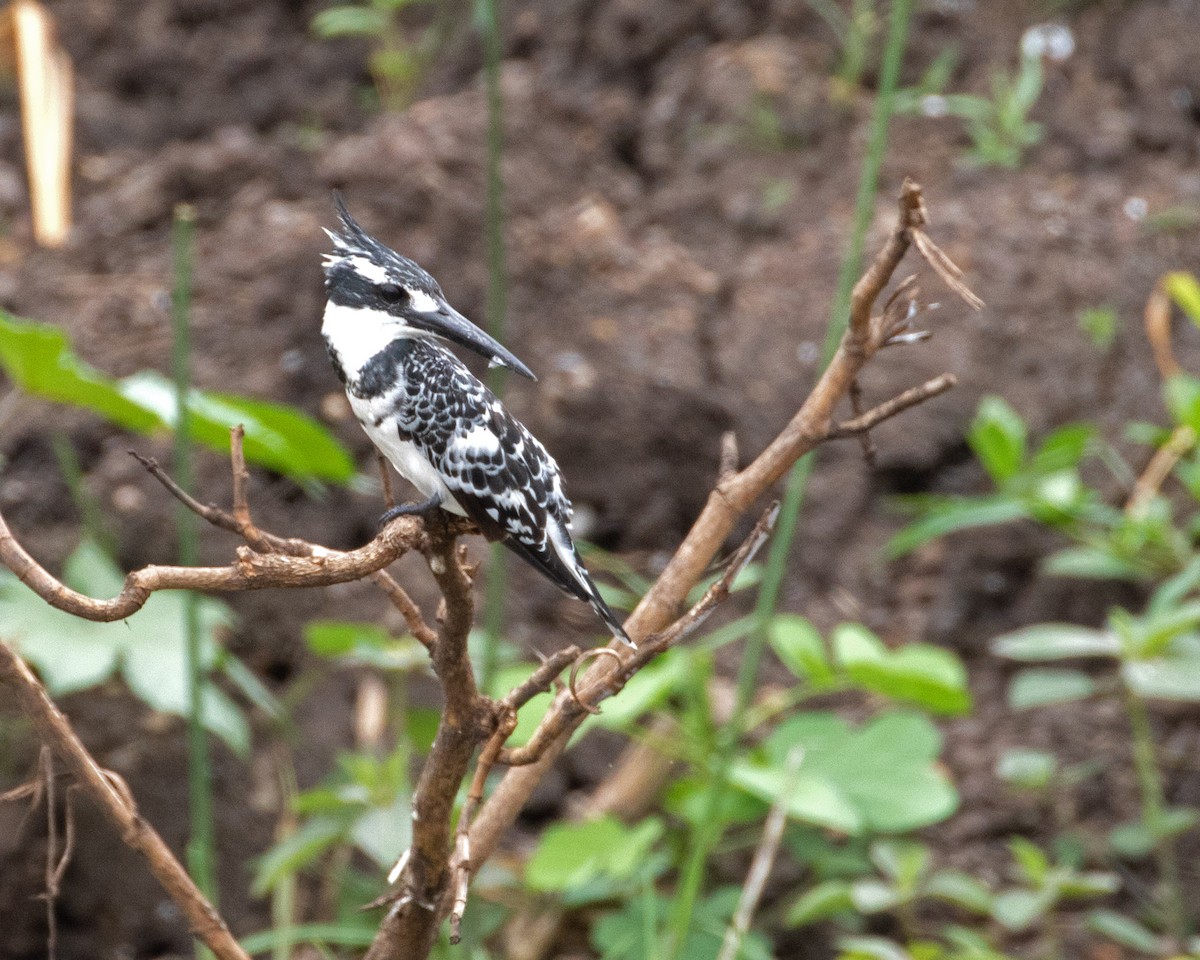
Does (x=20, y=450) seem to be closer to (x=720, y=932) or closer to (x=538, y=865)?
(x=538, y=865)

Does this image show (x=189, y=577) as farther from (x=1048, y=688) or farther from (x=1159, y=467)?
(x=1159, y=467)

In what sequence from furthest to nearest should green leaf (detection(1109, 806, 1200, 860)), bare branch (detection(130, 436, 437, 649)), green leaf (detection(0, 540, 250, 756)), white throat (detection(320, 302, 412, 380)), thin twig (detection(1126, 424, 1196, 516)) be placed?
thin twig (detection(1126, 424, 1196, 516))
green leaf (detection(1109, 806, 1200, 860))
green leaf (detection(0, 540, 250, 756))
white throat (detection(320, 302, 412, 380))
bare branch (detection(130, 436, 437, 649))

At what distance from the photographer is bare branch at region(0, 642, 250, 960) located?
2.85 ft

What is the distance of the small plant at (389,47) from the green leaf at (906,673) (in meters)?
1.87

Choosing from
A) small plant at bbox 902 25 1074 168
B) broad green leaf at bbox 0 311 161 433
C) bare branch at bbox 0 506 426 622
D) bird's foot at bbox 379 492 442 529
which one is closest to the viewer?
bare branch at bbox 0 506 426 622

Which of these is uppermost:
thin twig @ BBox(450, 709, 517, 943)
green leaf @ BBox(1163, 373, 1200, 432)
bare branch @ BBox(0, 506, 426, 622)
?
bare branch @ BBox(0, 506, 426, 622)

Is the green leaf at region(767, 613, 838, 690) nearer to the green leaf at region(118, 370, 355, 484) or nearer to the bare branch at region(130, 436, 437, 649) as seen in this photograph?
the green leaf at region(118, 370, 355, 484)

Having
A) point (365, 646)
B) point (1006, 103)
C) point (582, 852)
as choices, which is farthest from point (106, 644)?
point (1006, 103)

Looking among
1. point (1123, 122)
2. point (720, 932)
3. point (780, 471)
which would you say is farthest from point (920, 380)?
point (780, 471)

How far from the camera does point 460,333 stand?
1.10m

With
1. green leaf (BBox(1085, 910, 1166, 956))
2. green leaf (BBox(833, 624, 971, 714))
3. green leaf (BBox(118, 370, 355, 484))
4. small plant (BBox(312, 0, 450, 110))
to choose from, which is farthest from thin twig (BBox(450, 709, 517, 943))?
small plant (BBox(312, 0, 450, 110))

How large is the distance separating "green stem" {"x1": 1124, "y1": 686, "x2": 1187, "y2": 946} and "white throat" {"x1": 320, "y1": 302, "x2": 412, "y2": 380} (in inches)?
→ 53.6

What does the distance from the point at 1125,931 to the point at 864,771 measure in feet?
1.40

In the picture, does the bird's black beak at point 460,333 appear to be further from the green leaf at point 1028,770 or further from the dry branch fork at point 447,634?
the green leaf at point 1028,770
